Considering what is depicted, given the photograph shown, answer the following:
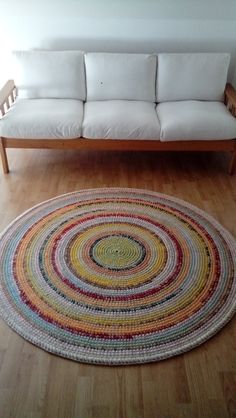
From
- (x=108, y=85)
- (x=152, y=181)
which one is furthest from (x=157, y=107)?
(x=152, y=181)

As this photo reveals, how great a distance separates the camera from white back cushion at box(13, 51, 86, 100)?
2.81 meters

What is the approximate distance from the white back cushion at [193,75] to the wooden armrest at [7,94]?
4.13 ft

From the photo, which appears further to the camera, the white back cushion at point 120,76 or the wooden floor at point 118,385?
the white back cushion at point 120,76

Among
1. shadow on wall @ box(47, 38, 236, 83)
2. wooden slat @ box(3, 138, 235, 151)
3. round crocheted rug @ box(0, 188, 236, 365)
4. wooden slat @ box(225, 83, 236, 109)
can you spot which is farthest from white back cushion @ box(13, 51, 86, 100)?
wooden slat @ box(225, 83, 236, 109)

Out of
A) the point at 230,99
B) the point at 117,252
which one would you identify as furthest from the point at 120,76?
the point at 117,252

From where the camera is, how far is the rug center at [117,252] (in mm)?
1953

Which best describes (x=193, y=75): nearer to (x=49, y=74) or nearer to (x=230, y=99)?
(x=230, y=99)

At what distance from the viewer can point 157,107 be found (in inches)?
114

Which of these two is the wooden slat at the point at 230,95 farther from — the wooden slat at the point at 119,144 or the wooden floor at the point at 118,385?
the wooden floor at the point at 118,385

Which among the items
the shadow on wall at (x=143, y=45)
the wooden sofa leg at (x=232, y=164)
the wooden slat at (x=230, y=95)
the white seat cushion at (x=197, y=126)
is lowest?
the wooden sofa leg at (x=232, y=164)

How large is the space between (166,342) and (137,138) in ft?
5.08

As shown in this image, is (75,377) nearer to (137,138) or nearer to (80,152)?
(137,138)

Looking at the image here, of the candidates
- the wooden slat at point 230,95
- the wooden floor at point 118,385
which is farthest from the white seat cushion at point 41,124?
the wooden floor at point 118,385

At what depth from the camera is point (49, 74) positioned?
2.83 m
